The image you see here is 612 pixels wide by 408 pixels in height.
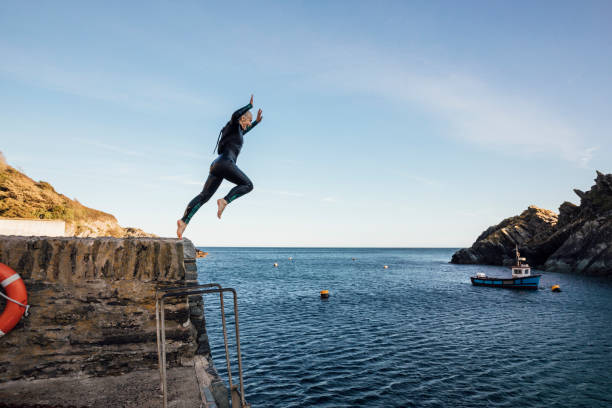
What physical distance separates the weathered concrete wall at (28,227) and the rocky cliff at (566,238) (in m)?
74.9

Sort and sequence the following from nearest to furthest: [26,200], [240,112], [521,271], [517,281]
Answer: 1. [240,112]
2. [26,200]
3. [517,281]
4. [521,271]

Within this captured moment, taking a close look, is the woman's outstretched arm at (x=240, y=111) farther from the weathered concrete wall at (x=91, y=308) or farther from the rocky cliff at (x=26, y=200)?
the rocky cliff at (x=26, y=200)

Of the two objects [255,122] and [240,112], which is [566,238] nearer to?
[255,122]

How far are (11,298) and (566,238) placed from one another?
3306 inches

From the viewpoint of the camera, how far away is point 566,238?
2564 inches

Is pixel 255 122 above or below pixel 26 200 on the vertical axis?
below

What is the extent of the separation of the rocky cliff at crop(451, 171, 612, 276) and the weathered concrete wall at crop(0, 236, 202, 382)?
72.1 meters

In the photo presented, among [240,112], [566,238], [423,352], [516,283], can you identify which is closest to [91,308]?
[240,112]

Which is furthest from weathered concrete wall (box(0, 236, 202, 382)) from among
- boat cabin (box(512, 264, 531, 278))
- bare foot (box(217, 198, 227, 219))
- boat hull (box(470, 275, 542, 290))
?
boat cabin (box(512, 264, 531, 278))

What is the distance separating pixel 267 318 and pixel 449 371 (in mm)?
14921

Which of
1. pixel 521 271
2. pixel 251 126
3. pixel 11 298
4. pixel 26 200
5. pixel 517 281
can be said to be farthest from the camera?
pixel 521 271

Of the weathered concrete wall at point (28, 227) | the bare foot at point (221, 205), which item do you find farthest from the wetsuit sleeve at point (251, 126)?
the weathered concrete wall at point (28, 227)

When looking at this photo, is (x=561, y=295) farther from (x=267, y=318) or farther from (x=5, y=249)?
(x=5, y=249)

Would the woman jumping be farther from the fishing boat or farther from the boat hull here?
the boat hull
